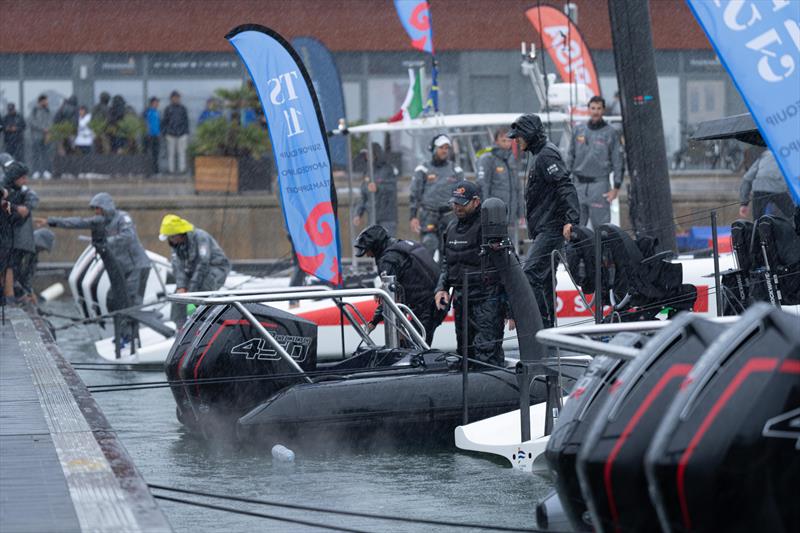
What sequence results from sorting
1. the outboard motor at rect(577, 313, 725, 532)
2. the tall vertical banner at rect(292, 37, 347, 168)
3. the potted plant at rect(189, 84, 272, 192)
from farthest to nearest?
the potted plant at rect(189, 84, 272, 192), the tall vertical banner at rect(292, 37, 347, 168), the outboard motor at rect(577, 313, 725, 532)

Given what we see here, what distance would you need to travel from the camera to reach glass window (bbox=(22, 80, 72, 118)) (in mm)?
31391

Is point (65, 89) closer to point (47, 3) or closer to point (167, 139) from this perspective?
point (47, 3)

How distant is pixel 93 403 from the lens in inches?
339

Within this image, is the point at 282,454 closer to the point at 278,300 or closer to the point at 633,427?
the point at 278,300

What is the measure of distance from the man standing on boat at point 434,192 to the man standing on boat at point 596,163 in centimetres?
134

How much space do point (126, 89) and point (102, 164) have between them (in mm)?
5829

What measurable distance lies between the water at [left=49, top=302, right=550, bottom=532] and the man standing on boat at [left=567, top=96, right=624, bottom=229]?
5.95 metres

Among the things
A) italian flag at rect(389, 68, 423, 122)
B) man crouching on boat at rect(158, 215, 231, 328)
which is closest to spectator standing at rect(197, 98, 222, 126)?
italian flag at rect(389, 68, 423, 122)

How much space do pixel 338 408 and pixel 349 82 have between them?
24.2m

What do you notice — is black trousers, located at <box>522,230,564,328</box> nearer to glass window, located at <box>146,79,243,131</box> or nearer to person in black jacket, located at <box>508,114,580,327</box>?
person in black jacket, located at <box>508,114,580,327</box>

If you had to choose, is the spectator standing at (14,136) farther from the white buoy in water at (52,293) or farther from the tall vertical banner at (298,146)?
the tall vertical banner at (298,146)

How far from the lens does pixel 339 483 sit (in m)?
8.64

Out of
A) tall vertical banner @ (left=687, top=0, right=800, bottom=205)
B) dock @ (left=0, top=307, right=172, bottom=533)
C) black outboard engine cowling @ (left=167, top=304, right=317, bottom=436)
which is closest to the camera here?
dock @ (left=0, top=307, right=172, bottom=533)

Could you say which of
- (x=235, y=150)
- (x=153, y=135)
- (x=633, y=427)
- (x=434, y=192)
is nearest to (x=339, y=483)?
(x=633, y=427)
